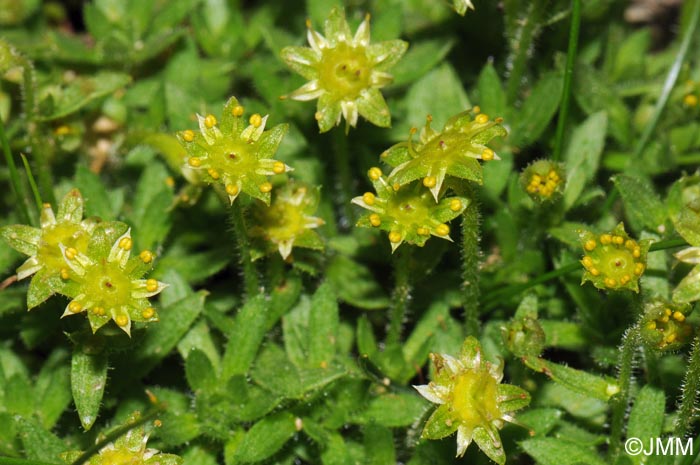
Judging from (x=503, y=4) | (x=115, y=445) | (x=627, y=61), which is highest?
(x=503, y=4)

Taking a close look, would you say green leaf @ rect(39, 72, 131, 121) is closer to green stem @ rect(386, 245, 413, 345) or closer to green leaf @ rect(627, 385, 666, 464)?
green stem @ rect(386, 245, 413, 345)

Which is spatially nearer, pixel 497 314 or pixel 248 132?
pixel 248 132

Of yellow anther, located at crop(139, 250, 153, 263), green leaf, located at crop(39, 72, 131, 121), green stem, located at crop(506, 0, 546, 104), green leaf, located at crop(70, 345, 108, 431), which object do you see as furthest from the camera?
green leaf, located at crop(39, 72, 131, 121)

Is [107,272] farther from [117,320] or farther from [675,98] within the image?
[675,98]

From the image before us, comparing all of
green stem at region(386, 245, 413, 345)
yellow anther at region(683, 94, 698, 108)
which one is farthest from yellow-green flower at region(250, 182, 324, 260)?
yellow anther at region(683, 94, 698, 108)

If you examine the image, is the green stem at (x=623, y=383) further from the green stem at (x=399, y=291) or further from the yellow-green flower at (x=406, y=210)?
the green stem at (x=399, y=291)

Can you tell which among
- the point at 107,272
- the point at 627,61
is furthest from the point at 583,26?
the point at 107,272

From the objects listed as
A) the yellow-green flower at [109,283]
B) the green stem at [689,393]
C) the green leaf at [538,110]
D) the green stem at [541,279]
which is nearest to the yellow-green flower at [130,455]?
the yellow-green flower at [109,283]
